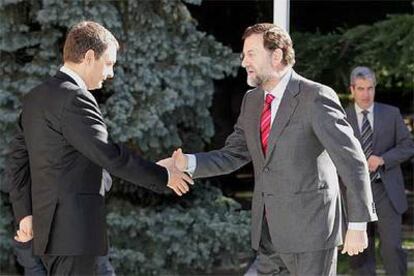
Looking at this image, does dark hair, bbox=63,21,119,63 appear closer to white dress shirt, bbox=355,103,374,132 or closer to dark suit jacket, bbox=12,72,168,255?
dark suit jacket, bbox=12,72,168,255

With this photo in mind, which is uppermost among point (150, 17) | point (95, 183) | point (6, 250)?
point (150, 17)

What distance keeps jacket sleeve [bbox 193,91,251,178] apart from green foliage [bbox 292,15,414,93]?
3546mm

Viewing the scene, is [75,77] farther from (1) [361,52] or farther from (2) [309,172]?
(1) [361,52]

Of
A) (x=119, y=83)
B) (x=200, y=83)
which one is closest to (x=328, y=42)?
(x=200, y=83)

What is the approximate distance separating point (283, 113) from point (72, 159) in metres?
1.04

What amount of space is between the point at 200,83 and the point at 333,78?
2196 mm

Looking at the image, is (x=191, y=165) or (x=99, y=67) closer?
(x=99, y=67)

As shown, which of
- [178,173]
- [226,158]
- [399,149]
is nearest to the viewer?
[178,173]

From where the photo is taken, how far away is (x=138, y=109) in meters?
7.02

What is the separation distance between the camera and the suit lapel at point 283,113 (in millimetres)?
4070

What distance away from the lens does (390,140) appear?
6305 millimetres

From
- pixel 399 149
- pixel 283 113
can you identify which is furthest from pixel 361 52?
pixel 283 113

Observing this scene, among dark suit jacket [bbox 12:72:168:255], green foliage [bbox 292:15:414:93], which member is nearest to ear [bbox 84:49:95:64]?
dark suit jacket [bbox 12:72:168:255]

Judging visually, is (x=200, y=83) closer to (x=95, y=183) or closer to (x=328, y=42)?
(x=328, y=42)
